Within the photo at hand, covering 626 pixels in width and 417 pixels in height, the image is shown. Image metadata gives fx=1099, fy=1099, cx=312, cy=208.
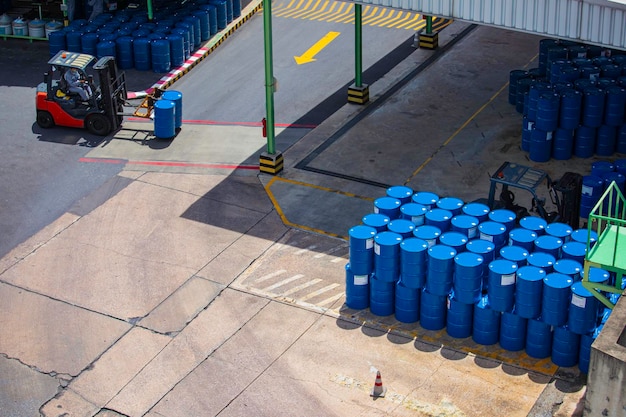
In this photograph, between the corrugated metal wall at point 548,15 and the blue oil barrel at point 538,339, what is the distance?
539 cm

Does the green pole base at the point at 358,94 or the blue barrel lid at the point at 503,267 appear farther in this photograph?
the green pole base at the point at 358,94

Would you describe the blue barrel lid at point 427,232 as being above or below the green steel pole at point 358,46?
below

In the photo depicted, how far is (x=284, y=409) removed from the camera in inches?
720

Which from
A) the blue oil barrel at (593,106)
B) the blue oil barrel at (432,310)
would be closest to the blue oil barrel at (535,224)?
the blue oil barrel at (432,310)

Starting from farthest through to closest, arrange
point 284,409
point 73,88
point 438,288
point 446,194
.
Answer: point 73,88 < point 446,194 < point 438,288 < point 284,409

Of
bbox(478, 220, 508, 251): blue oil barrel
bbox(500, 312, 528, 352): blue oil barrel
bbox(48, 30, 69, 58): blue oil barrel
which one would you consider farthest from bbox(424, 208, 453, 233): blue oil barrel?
bbox(48, 30, 69, 58): blue oil barrel

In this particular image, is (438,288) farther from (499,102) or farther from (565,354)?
(499,102)

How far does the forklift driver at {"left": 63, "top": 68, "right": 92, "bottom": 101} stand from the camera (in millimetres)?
28516

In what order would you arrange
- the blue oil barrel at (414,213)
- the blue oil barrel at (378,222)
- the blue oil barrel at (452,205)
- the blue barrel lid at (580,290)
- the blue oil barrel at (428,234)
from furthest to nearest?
1. the blue oil barrel at (452,205)
2. the blue oil barrel at (414,213)
3. the blue oil barrel at (378,222)
4. the blue oil barrel at (428,234)
5. the blue barrel lid at (580,290)

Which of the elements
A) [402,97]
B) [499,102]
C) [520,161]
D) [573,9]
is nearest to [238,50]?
[402,97]

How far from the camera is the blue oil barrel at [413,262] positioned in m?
19.8

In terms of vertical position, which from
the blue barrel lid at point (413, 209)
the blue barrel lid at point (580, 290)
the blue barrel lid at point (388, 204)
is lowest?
the blue barrel lid at point (580, 290)

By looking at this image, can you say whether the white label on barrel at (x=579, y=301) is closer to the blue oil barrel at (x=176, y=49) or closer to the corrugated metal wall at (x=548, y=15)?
the corrugated metal wall at (x=548, y=15)

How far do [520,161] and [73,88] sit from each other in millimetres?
11606
